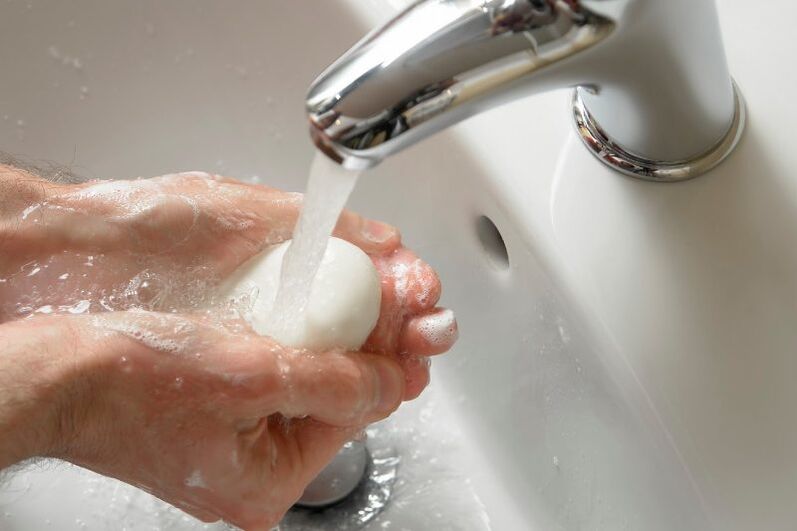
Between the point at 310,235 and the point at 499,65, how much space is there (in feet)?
0.44

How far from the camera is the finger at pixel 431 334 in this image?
1.69ft

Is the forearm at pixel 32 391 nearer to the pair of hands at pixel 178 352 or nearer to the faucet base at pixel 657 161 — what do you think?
the pair of hands at pixel 178 352

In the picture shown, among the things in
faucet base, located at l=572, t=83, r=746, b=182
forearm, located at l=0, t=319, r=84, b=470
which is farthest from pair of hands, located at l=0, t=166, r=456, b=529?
faucet base, located at l=572, t=83, r=746, b=182

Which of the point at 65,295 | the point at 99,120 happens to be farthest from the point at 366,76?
the point at 99,120

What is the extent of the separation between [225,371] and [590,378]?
0.20m

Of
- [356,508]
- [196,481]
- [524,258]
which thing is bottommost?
[356,508]

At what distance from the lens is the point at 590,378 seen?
0.49m

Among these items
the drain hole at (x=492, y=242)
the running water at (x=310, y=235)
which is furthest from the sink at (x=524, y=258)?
the running water at (x=310, y=235)

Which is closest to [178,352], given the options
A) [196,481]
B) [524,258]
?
[196,481]

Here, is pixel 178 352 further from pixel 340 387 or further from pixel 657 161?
pixel 657 161

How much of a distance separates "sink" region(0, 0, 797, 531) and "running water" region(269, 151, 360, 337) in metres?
0.13

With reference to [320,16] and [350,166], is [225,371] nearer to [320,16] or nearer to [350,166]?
[350,166]

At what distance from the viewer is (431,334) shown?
1.69 ft

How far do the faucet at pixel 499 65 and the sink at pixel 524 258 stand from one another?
0.23 feet
